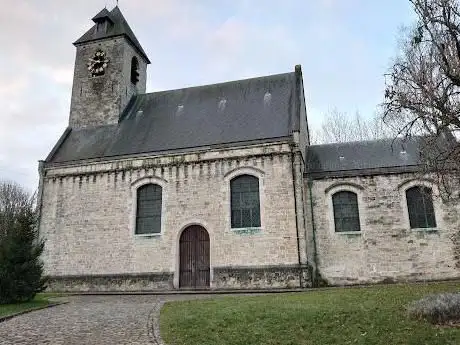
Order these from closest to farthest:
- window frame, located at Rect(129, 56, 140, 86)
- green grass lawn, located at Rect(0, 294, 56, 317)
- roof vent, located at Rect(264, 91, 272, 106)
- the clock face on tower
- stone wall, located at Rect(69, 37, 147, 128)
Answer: green grass lawn, located at Rect(0, 294, 56, 317)
roof vent, located at Rect(264, 91, 272, 106)
stone wall, located at Rect(69, 37, 147, 128)
the clock face on tower
window frame, located at Rect(129, 56, 140, 86)

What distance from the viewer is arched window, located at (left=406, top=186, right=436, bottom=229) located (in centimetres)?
1638

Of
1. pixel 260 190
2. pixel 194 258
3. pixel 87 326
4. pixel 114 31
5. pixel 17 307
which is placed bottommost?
pixel 87 326

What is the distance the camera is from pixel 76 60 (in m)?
23.7

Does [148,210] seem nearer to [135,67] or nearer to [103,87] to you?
[103,87]

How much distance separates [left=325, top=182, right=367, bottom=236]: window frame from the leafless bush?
29.0 feet

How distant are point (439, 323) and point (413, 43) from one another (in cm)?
663

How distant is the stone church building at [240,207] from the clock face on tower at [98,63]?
4537 millimetres

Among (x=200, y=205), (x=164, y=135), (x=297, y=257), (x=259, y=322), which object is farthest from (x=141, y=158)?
(x=259, y=322)

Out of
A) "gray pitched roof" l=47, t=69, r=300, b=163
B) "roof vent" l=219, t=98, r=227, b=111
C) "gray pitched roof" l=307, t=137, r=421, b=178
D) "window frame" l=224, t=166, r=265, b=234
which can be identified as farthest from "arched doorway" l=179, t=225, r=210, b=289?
"roof vent" l=219, t=98, r=227, b=111

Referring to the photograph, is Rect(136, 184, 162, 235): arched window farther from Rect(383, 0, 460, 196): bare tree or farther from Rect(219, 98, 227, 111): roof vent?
Rect(383, 0, 460, 196): bare tree

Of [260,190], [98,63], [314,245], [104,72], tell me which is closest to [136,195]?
[260,190]

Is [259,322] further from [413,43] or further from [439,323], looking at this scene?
[413,43]

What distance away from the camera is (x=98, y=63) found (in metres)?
23.0

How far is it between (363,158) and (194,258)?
8.60m
